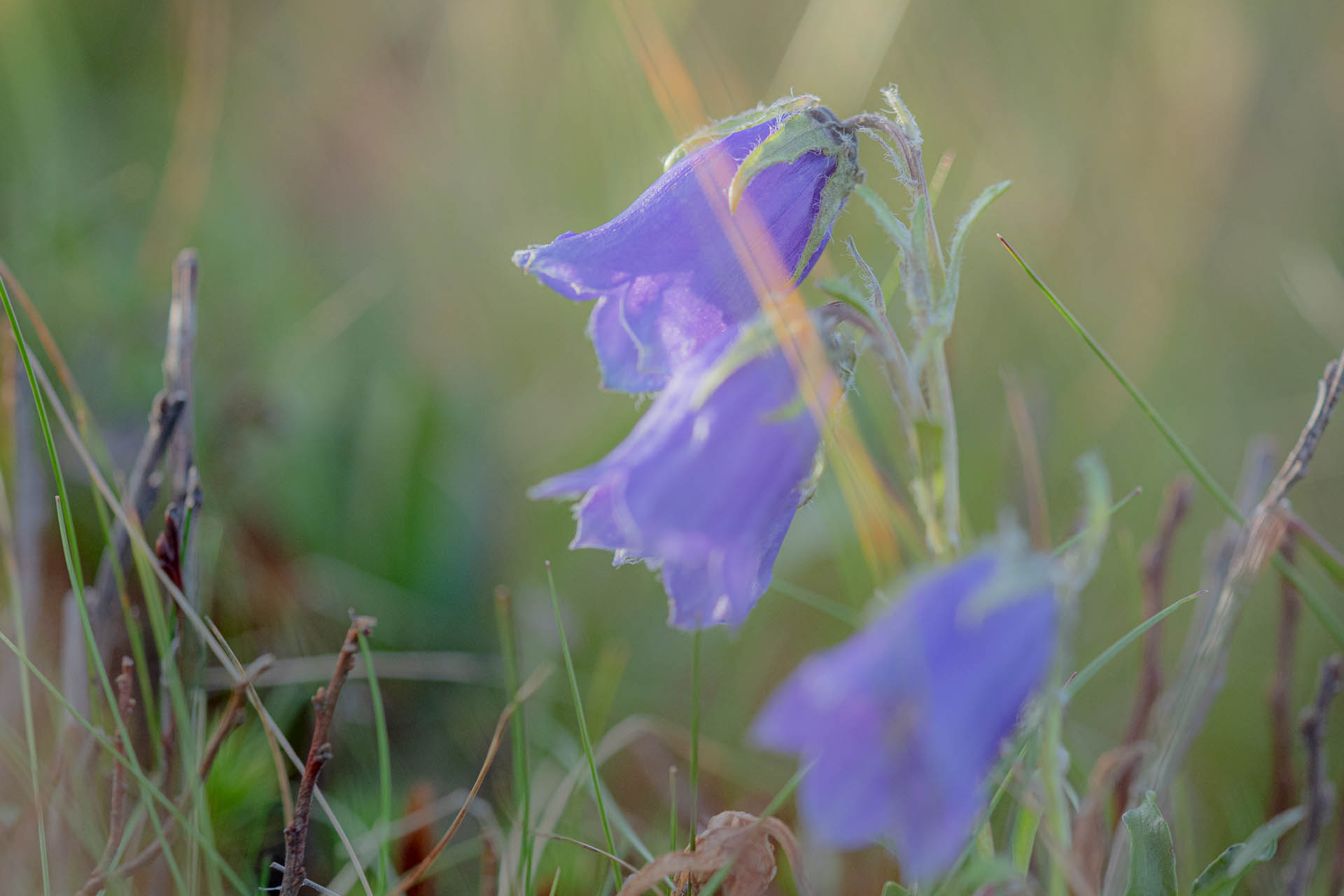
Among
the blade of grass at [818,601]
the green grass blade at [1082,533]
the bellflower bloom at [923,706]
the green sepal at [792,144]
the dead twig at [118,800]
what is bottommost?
the dead twig at [118,800]

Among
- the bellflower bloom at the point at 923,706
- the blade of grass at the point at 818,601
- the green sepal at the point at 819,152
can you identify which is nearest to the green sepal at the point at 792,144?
the green sepal at the point at 819,152

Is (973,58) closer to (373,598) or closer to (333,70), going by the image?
(333,70)

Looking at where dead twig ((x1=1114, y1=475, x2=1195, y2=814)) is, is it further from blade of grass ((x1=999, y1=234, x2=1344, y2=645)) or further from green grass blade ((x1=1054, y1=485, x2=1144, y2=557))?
green grass blade ((x1=1054, y1=485, x2=1144, y2=557))

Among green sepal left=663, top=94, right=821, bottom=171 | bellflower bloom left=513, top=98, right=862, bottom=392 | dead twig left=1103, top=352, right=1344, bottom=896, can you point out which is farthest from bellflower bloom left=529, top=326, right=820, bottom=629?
dead twig left=1103, top=352, right=1344, bottom=896

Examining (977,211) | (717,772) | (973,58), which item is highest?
(973,58)

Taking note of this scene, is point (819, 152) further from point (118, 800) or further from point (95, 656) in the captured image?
point (118, 800)

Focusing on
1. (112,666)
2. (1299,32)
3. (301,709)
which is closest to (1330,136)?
(1299,32)

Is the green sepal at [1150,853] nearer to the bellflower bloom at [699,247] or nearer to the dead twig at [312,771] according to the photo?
the bellflower bloom at [699,247]
